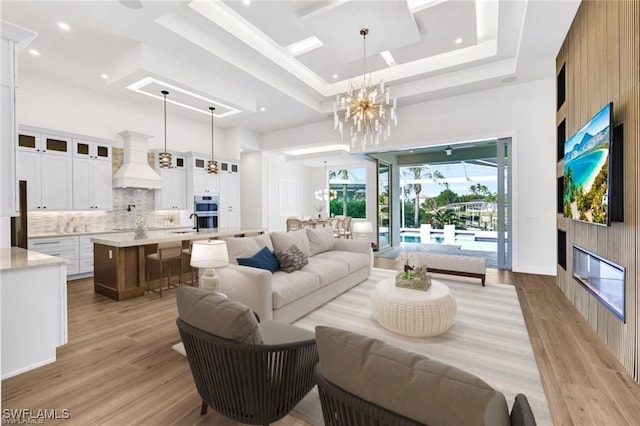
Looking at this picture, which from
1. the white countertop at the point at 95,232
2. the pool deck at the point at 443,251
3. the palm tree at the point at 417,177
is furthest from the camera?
the palm tree at the point at 417,177

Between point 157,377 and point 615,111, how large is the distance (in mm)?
4566

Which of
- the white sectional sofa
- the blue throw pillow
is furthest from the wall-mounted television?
the blue throw pillow

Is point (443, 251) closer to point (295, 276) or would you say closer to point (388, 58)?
point (388, 58)

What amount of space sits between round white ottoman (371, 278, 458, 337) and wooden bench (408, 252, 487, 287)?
1.77 meters

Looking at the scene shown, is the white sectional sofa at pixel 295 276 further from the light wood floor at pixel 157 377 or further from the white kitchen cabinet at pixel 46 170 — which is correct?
the white kitchen cabinet at pixel 46 170

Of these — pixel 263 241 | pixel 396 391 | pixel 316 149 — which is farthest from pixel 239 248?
pixel 316 149

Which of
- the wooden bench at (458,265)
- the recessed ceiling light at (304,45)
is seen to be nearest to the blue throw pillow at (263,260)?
the wooden bench at (458,265)

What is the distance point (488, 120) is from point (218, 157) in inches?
254

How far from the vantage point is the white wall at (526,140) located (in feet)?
17.6

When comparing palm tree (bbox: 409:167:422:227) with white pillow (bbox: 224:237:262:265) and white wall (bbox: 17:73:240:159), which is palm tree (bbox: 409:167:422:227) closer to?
white wall (bbox: 17:73:240:159)

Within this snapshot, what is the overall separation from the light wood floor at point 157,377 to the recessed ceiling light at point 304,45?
4570mm

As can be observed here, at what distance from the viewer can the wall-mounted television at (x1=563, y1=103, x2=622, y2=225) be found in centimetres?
251

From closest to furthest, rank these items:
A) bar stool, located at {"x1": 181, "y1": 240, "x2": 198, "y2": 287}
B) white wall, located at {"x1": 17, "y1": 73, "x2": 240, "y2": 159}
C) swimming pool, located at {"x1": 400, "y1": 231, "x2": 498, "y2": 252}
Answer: bar stool, located at {"x1": 181, "y1": 240, "x2": 198, "y2": 287} < white wall, located at {"x1": 17, "y1": 73, "x2": 240, "y2": 159} < swimming pool, located at {"x1": 400, "y1": 231, "x2": 498, "y2": 252}

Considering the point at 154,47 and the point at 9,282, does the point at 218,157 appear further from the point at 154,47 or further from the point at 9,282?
the point at 9,282
